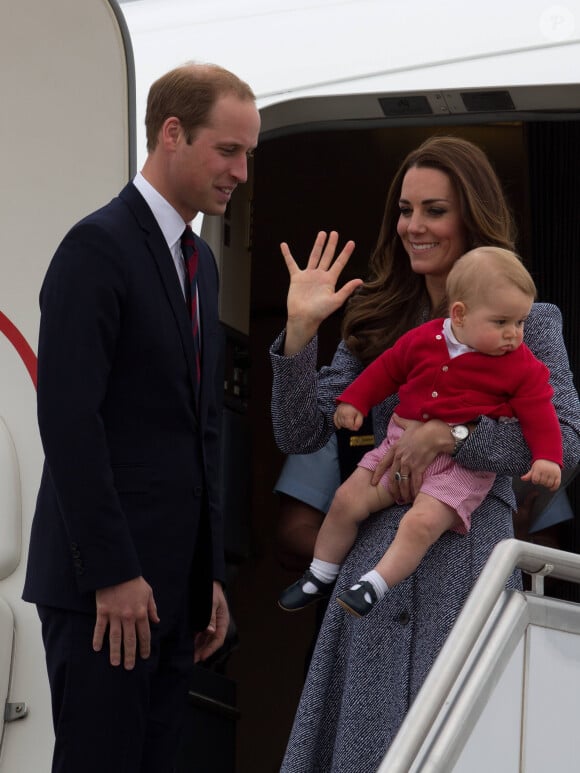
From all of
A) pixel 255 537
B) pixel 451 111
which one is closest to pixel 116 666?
pixel 451 111

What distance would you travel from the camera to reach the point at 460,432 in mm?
2812

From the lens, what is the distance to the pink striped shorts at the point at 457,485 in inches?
110

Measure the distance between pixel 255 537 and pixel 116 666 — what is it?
2.80 meters

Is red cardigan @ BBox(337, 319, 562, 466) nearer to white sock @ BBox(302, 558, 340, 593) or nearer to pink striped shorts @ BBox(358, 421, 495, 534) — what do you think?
pink striped shorts @ BBox(358, 421, 495, 534)

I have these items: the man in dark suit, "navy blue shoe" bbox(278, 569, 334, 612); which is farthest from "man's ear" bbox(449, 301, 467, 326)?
"navy blue shoe" bbox(278, 569, 334, 612)

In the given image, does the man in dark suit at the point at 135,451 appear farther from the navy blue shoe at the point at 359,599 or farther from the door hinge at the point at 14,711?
the door hinge at the point at 14,711

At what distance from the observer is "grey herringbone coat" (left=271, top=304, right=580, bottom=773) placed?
2801 millimetres

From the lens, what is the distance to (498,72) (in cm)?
360

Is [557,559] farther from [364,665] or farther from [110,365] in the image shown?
[110,365]

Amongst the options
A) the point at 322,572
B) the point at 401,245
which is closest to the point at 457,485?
the point at 322,572

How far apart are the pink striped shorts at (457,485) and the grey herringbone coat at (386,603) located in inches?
2.0

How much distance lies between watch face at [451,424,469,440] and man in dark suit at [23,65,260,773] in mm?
467

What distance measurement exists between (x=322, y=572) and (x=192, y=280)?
659 mm

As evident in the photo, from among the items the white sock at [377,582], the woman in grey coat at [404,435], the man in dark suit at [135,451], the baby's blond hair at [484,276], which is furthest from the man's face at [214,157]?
the white sock at [377,582]
